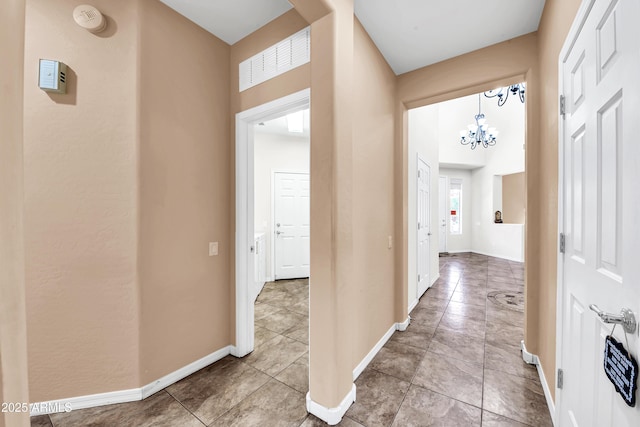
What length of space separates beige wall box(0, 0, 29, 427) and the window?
29.4 ft

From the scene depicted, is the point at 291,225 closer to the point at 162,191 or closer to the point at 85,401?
the point at 162,191

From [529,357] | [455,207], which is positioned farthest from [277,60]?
[455,207]

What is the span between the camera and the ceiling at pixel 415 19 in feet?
6.10

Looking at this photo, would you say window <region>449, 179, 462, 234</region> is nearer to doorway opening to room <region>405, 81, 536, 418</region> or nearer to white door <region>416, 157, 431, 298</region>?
doorway opening to room <region>405, 81, 536, 418</region>

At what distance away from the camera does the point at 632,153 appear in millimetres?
763

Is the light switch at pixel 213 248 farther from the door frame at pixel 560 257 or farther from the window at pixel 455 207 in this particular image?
the window at pixel 455 207

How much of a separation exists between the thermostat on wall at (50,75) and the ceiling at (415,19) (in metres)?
0.87

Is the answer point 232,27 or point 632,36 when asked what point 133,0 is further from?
point 632,36

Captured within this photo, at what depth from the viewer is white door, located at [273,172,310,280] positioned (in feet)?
15.7

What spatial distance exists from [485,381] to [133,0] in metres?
3.80

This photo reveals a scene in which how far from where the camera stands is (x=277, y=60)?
2.01 meters

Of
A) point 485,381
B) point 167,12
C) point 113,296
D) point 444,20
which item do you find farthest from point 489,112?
point 113,296

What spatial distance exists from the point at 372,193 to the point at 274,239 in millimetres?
2933

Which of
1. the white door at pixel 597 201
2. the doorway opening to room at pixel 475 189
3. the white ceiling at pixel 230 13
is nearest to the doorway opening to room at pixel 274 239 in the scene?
the white ceiling at pixel 230 13
